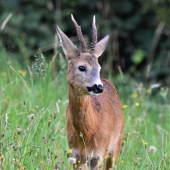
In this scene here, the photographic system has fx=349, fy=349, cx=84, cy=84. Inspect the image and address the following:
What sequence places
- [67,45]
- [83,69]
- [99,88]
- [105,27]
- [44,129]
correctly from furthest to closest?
[105,27]
[44,129]
[67,45]
[83,69]
[99,88]

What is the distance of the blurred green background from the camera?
25.2 feet

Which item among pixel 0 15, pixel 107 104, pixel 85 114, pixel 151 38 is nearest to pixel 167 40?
pixel 151 38

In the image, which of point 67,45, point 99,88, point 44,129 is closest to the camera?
point 99,88

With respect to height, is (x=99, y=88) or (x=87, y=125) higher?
(x=99, y=88)

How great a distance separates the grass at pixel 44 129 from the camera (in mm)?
2852

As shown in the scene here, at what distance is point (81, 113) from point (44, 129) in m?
0.62


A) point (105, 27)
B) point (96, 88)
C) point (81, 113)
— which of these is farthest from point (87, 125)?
point (105, 27)

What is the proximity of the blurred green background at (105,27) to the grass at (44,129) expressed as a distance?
6.41 feet

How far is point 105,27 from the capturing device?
841cm

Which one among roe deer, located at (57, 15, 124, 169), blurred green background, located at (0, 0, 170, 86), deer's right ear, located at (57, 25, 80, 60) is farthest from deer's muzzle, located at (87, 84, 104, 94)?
blurred green background, located at (0, 0, 170, 86)

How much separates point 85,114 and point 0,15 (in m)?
5.31

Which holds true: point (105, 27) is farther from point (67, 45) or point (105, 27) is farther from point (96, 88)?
point (96, 88)

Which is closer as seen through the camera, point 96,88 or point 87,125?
point 96,88

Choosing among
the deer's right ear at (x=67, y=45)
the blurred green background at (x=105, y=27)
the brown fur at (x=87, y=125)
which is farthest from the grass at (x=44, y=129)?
the blurred green background at (x=105, y=27)
